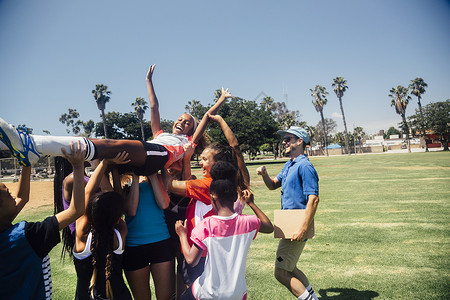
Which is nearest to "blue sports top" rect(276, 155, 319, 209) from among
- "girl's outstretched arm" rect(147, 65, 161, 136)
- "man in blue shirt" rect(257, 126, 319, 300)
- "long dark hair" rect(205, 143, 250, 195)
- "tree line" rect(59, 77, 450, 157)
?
"man in blue shirt" rect(257, 126, 319, 300)

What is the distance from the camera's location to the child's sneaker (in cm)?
211

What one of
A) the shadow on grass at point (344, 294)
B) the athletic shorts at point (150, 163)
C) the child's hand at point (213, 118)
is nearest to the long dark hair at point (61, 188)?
the athletic shorts at point (150, 163)

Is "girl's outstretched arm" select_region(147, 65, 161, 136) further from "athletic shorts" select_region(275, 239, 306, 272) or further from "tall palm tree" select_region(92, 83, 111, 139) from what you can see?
"tall palm tree" select_region(92, 83, 111, 139)

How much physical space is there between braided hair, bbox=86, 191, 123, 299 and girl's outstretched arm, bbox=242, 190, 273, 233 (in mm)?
1231

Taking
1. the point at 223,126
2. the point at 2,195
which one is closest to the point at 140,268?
the point at 2,195

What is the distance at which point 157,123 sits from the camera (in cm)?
398

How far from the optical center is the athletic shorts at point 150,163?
2.83 m

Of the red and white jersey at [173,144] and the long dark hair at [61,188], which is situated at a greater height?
the red and white jersey at [173,144]

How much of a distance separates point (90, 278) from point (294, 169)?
8.35ft

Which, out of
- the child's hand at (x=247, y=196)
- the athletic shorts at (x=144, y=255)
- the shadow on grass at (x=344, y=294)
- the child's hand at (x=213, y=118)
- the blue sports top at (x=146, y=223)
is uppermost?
the child's hand at (x=213, y=118)

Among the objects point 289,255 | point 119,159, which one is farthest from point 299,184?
point 119,159

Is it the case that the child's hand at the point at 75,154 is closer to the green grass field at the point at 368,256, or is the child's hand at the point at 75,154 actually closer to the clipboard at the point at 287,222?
the clipboard at the point at 287,222

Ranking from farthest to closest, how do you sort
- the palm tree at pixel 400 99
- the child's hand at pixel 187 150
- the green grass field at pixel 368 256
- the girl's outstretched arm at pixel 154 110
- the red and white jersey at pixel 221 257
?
the palm tree at pixel 400 99, the green grass field at pixel 368 256, the girl's outstretched arm at pixel 154 110, the child's hand at pixel 187 150, the red and white jersey at pixel 221 257

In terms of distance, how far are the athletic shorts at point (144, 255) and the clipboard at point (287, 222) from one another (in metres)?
1.26
